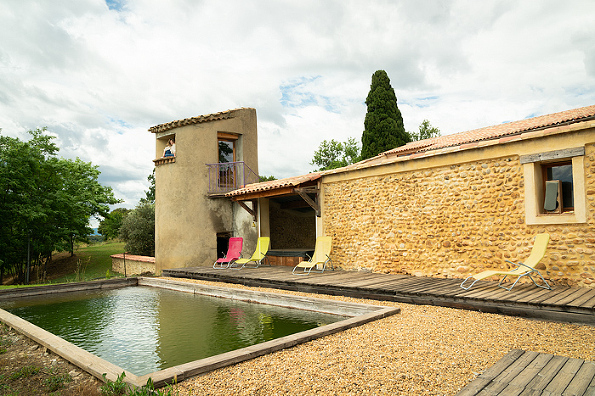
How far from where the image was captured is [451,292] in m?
5.44

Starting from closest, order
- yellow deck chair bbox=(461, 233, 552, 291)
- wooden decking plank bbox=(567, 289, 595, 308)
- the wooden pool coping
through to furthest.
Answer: the wooden pool coping, wooden decking plank bbox=(567, 289, 595, 308), yellow deck chair bbox=(461, 233, 552, 291)

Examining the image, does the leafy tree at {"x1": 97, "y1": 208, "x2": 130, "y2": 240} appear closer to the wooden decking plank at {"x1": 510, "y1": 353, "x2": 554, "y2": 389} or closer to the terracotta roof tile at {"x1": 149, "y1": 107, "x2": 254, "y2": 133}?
the terracotta roof tile at {"x1": 149, "y1": 107, "x2": 254, "y2": 133}

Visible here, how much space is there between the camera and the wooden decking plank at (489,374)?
2334 millimetres

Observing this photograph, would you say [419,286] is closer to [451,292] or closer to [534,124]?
Answer: [451,292]

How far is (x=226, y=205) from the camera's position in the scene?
43.1 ft

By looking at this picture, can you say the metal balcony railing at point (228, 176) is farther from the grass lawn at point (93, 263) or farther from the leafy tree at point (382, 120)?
the leafy tree at point (382, 120)

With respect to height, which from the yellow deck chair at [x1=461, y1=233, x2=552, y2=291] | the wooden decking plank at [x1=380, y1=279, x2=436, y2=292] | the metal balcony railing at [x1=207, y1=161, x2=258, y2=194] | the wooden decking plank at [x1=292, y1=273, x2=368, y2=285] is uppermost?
the metal balcony railing at [x1=207, y1=161, x2=258, y2=194]

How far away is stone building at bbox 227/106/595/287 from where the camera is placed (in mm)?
5621

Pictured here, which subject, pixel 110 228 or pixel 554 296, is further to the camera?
pixel 110 228

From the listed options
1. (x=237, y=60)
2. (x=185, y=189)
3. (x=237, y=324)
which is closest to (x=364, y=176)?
(x=237, y=324)

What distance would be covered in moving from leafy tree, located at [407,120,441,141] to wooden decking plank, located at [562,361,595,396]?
3139 centimetres

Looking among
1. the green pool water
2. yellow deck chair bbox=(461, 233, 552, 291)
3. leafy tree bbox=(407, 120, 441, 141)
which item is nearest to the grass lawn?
the green pool water

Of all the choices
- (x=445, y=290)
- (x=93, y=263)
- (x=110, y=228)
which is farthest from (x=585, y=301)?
(x=110, y=228)

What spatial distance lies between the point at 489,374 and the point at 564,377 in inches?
18.5
